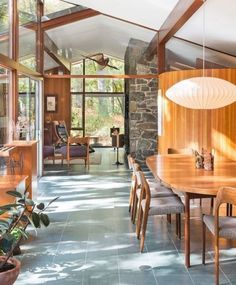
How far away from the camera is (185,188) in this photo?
3.56m

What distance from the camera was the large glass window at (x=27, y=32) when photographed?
693 centimetres

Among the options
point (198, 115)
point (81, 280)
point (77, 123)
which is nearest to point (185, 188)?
point (81, 280)

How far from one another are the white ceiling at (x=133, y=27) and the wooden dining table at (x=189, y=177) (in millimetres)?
2178

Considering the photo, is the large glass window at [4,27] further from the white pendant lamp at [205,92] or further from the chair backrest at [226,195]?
the chair backrest at [226,195]

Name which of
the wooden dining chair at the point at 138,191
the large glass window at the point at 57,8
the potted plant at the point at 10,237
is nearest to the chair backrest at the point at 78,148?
the large glass window at the point at 57,8

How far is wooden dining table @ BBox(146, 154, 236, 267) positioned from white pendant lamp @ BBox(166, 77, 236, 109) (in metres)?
0.74

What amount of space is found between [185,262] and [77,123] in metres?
11.5

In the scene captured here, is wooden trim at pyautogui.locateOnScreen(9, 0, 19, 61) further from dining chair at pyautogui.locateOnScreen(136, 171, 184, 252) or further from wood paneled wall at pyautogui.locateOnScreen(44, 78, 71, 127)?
wood paneled wall at pyautogui.locateOnScreen(44, 78, 71, 127)

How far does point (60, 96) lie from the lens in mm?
13664

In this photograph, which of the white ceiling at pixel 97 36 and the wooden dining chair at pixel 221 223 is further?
the white ceiling at pixel 97 36

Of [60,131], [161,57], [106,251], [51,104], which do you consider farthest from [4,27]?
[51,104]

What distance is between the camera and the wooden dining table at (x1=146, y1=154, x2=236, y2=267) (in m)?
3.58

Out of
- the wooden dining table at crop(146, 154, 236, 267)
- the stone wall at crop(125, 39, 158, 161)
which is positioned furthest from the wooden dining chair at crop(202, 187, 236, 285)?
the stone wall at crop(125, 39, 158, 161)

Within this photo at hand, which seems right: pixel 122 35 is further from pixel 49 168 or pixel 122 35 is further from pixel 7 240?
pixel 7 240
